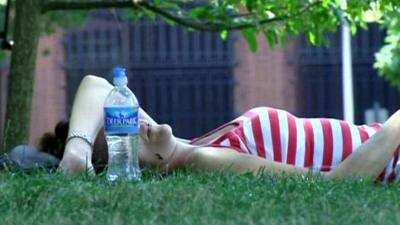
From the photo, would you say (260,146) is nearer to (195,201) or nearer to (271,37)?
(195,201)

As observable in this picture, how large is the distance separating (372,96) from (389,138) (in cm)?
1800

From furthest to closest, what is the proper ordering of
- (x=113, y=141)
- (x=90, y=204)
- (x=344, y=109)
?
(x=344, y=109) → (x=113, y=141) → (x=90, y=204)

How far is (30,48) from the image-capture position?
738cm

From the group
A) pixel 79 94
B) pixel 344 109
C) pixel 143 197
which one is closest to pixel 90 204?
pixel 143 197

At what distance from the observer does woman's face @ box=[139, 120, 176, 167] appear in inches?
207

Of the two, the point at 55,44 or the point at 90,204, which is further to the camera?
the point at 55,44

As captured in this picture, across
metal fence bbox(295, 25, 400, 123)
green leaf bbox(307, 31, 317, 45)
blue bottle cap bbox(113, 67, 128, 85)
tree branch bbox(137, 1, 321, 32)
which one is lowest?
metal fence bbox(295, 25, 400, 123)

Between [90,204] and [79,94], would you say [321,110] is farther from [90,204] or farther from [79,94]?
[90,204]

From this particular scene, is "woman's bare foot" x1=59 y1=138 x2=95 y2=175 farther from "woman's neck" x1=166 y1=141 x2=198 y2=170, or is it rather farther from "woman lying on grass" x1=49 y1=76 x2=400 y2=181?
"woman's neck" x1=166 y1=141 x2=198 y2=170

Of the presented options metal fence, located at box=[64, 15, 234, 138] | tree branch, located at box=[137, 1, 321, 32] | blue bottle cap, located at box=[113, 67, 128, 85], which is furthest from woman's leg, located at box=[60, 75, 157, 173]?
metal fence, located at box=[64, 15, 234, 138]

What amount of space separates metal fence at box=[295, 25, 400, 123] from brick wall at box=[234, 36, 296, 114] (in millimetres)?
263

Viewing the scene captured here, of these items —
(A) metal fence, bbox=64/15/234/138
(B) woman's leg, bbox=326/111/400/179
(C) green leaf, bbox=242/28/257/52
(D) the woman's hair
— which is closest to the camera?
(B) woman's leg, bbox=326/111/400/179

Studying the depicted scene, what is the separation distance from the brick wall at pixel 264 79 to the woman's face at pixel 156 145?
56.8 feet

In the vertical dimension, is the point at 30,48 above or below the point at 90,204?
above
